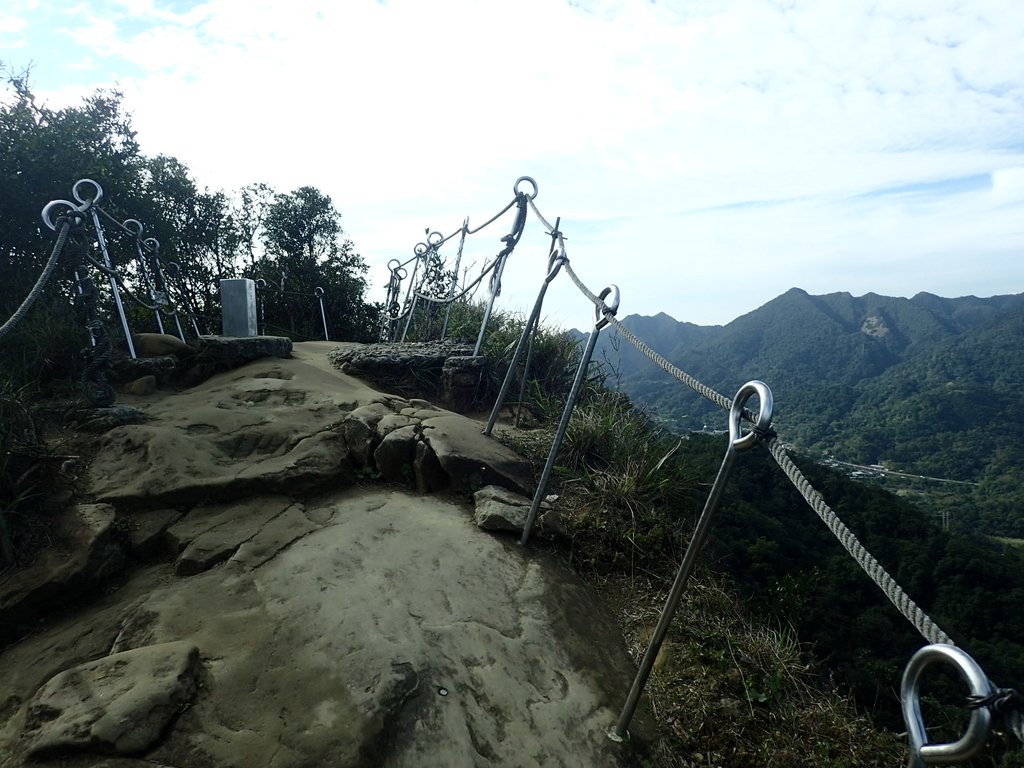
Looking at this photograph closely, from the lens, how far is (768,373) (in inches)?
1927

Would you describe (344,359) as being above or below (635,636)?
above

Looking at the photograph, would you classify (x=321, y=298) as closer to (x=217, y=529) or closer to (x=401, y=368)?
(x=401, y=368)

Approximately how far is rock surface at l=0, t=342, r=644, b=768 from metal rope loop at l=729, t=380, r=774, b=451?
1.46 meters

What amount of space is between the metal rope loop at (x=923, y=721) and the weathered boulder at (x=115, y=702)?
89.6 inches

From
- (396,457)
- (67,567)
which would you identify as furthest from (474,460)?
(67,567)

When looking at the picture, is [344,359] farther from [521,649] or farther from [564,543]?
[521,649]

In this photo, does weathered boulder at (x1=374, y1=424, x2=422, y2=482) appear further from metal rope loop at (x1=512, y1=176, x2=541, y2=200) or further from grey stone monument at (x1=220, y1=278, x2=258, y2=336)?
grey stone monument at (x1=220, y1=278, x2=258, y2=336)

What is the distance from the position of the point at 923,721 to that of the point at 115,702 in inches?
96.7

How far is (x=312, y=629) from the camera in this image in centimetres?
262

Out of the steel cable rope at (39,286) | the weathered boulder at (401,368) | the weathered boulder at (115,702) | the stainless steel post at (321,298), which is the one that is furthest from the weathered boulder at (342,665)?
the stainless steel post at (321,298)

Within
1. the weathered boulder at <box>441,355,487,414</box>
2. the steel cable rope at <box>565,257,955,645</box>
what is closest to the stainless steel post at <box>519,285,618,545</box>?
the steel cable rope at <box>565,257,955,645</box>

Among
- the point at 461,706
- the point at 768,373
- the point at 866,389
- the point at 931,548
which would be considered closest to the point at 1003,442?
the point at 866,389

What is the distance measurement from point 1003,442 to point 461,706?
4609cm

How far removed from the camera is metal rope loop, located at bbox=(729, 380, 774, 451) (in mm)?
1806
